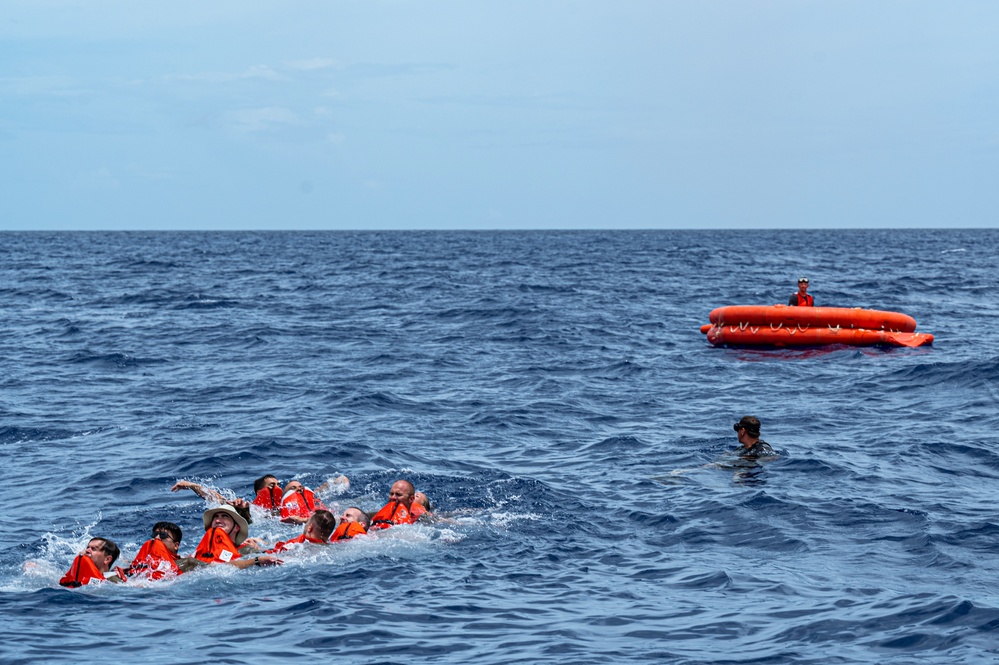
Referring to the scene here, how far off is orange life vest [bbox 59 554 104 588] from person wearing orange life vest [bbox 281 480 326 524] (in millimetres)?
2826

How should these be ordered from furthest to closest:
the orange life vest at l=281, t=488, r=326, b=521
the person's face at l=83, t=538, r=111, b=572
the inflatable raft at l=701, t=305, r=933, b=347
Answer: the inflatable raft at l=701, t=305, r=933, b=347 < the orange life vest at l=281, t=488, r=326, b=521 < the person's face at l=83, t=538, r=111, b=572

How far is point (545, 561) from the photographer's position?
408 inches

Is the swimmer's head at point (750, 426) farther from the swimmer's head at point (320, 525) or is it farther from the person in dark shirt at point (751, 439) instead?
the swimmer's head at point (320, 525)

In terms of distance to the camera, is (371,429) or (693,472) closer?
(693,472)

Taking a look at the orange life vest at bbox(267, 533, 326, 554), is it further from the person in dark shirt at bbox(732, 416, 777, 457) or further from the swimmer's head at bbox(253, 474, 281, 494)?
the person in dark shirt at bbox(732, 416, 777, 457)

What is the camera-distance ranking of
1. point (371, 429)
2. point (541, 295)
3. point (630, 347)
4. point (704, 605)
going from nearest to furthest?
point (704, 605) < point (371, 429) < point (630, 347) < point (541, 295)

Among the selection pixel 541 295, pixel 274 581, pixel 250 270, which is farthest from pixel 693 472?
pixel 250 270

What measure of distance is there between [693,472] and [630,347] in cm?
1248

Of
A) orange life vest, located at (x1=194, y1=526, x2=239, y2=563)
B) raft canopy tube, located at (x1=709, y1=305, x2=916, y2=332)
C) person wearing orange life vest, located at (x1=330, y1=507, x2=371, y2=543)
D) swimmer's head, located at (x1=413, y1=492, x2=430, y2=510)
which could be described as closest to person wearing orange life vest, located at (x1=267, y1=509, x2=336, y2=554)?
person wearing orange life vest, located at (x1=330, y1=507, x2=371, y2=543)

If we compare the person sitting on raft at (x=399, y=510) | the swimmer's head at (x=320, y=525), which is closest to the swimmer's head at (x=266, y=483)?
the person sitting on raft at (x=399, y=510)

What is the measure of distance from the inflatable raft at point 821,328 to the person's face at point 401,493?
14833 millimetres

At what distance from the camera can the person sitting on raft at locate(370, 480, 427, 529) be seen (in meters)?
11.4

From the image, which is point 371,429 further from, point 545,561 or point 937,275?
point 937,275

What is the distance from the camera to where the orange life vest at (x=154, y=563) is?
978cm
